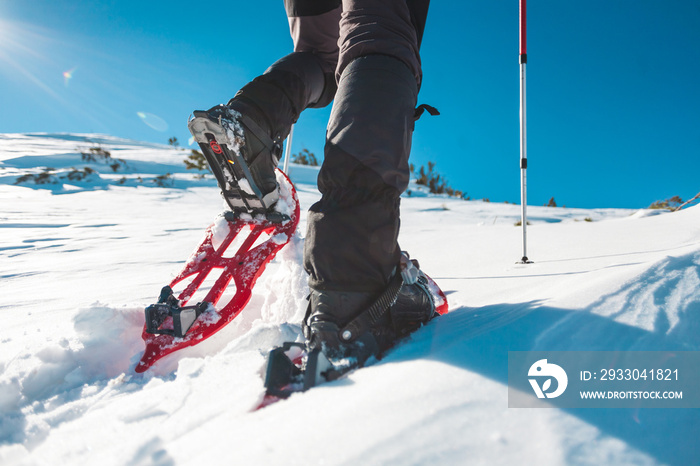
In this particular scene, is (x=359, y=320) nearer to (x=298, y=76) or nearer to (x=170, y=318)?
(x=170, y=318)

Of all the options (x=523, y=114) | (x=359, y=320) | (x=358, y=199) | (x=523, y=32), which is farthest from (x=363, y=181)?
(x=523, y=32)

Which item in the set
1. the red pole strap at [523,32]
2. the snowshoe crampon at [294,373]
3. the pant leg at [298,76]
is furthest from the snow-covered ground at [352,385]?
the red pole strap at [523,32]

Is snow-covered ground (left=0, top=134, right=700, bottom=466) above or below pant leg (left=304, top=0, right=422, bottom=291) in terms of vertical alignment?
below

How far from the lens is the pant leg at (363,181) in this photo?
698mm

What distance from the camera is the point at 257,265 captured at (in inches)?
46.0

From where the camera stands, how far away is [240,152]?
1.14 meters

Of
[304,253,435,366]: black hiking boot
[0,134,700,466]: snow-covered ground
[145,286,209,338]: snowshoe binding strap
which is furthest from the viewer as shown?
[145,286,209,338]: snowshoe binding strap

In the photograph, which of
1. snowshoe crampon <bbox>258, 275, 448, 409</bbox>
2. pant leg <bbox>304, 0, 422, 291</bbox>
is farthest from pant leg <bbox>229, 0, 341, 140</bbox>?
snowshoe crampon <bbox>258, 275, 448, 409</bbox>

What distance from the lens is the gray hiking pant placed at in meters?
0.70

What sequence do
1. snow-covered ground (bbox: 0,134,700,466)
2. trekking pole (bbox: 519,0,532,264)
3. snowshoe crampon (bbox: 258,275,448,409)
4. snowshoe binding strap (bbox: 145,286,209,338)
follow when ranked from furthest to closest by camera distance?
1. trekking pole (bbox: 519,0,532,264)
2. snowshoe binding strap (bbox: 145,286,209,338)
3. snowshoe crampon (bbox: 258,275,448,409)
4. snow-covered ground (bbox: 0,134,700,466)

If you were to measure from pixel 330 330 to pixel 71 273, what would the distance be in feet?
6.37

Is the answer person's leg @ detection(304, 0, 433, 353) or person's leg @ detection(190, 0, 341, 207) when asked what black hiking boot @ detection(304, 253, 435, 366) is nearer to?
person's leg @ detection(304, 0, 433, 353)

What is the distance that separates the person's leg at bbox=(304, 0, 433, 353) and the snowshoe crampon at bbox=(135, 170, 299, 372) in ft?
1.39

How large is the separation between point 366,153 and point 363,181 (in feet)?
0.18
